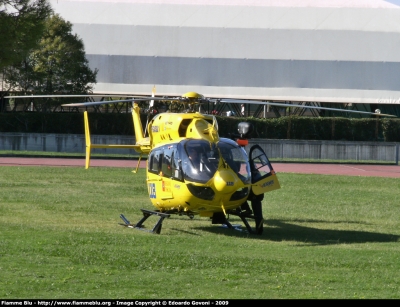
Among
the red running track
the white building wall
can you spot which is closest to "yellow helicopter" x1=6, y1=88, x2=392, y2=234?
the red running track

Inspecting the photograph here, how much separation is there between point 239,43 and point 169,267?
1490 inches

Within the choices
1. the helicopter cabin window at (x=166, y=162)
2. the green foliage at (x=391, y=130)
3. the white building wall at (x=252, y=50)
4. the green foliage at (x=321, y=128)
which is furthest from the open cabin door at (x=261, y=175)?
the green foliage at (x=391, y=130)

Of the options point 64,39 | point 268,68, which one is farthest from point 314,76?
point 64,39

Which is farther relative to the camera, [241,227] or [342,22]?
[342,22]

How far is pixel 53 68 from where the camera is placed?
1695 inches

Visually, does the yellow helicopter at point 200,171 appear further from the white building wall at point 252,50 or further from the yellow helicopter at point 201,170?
the white building wall at point 252,50

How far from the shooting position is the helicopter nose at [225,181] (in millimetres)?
13906

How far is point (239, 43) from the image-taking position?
47469 millimetres

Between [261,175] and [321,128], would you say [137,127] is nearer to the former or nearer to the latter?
[261,175]

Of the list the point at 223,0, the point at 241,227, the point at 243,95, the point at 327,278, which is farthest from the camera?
the point at 223,0

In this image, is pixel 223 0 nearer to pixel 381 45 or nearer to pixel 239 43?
pixel 239 43

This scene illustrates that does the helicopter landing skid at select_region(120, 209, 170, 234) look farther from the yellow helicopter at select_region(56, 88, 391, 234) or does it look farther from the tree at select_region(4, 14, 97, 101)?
the tree at select_region(4, 14, 97, 101)

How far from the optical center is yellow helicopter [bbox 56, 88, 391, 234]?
14219 millimetres

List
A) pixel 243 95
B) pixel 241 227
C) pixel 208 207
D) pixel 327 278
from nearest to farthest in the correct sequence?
pixel 327 278
pixel 208 207
pixel 241 227
pixel 243 95
